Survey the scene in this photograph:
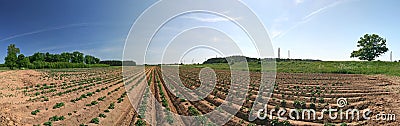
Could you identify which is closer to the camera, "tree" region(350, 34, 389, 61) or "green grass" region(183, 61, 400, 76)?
"green grass" region(183, 61, 400, 76)

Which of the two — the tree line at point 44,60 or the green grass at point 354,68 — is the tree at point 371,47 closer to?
the green grass at point 354,68

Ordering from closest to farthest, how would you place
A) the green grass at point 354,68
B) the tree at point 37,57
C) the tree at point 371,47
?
1. the green grass at point 354,68
2. the tree at point 371,47
3. the tree at point 37,57

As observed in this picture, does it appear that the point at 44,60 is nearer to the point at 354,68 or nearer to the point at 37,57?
the point at 37,57

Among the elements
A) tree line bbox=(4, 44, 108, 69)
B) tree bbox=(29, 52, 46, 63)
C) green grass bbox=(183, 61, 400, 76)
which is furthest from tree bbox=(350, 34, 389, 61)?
tree bbox=(29, 52, 46, 63)

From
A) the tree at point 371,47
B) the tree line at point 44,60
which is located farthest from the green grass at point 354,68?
the tree line at point 44,60

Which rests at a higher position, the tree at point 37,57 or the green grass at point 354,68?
the tree at point 37,57

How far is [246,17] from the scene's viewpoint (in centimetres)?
719

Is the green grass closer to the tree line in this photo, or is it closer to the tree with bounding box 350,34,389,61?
the tree with bounding box 350,34,389,61

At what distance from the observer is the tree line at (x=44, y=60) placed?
7000 cm

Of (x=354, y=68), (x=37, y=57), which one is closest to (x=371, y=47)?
(x=354, y=68)

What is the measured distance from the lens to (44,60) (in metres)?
122

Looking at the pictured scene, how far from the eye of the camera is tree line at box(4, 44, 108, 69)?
7000 cm

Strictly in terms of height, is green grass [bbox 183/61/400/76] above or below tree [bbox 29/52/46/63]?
below

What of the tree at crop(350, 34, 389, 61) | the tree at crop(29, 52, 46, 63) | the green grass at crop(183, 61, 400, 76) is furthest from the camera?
the tree at crop(29, 52, 46, 63)
